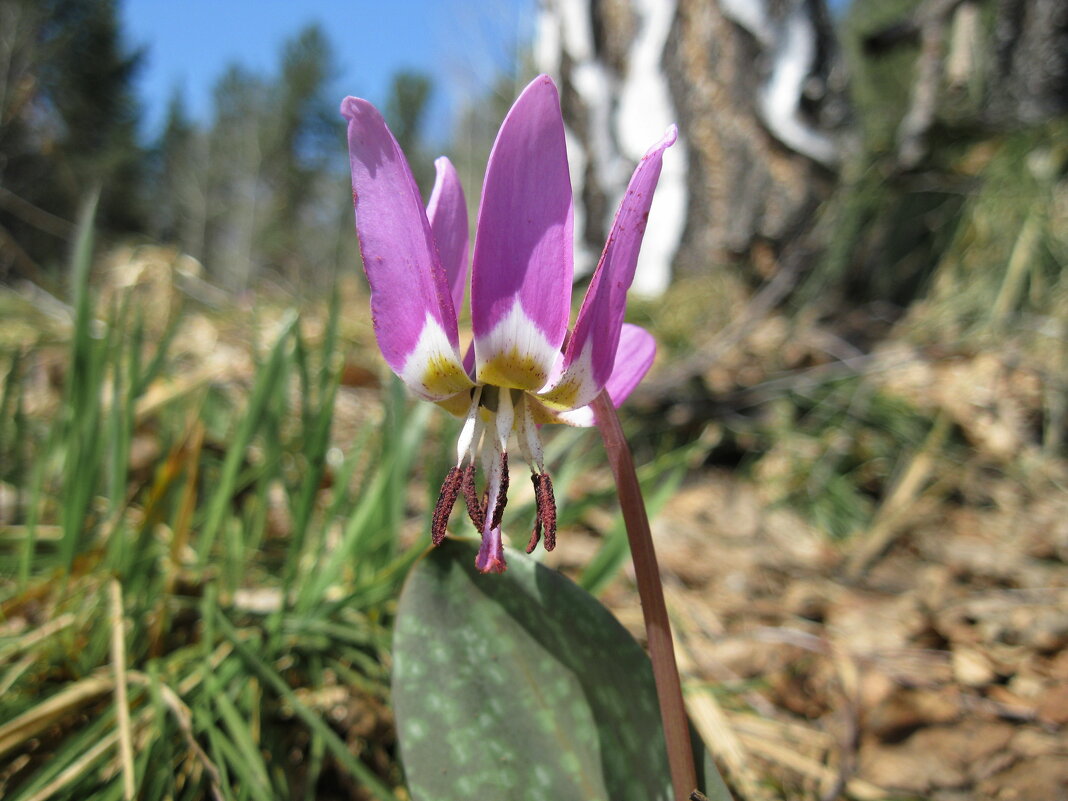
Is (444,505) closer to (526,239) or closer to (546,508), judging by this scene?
(546,508)

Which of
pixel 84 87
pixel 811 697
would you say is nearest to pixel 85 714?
pixel 811 697

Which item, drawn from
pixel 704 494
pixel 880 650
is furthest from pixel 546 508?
pixel 704 494

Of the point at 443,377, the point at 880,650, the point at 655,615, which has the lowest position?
the point at 880,650

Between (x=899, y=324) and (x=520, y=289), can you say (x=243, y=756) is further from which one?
(x=899, y=324)

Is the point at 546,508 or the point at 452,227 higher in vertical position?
the point at 452,227

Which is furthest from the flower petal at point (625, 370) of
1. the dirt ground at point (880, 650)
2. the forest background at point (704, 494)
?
the dirt ground at point (880, 650)

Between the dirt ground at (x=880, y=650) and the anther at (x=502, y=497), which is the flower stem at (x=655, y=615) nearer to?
the anther at (x=502, y=497)

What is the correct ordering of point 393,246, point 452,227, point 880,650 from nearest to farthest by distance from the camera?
point 393,246 < point 452,227 < point 880,650
